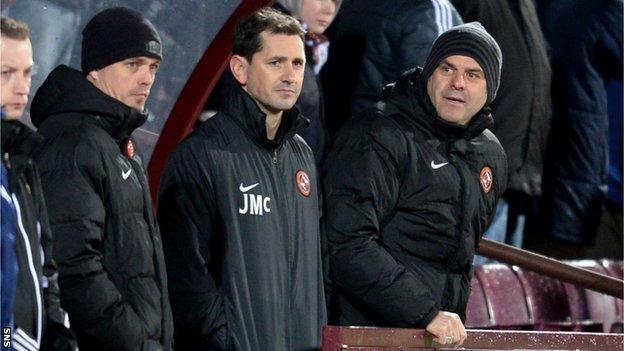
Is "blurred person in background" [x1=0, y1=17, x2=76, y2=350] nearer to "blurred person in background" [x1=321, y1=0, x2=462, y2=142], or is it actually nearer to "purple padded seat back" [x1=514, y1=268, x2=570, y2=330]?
"blurred person in background" [x1=321, y1=0, x2=462, y2=142]

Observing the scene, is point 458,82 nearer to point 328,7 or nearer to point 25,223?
point 328,7

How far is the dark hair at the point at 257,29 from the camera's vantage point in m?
5.31

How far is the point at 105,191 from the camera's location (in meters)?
4.57

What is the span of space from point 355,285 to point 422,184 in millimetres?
447

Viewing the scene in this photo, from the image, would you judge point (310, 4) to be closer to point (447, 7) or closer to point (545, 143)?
point (447, 7)

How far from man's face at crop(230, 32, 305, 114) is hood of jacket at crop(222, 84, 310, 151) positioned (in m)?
0.04

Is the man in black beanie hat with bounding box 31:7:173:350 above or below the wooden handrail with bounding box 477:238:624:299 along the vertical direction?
above

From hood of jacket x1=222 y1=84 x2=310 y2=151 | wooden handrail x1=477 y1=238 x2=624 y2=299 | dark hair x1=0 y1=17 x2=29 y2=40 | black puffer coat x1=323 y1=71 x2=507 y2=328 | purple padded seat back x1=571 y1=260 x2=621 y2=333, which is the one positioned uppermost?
dark hair x1=0 y1=17 x2=29 y2=40

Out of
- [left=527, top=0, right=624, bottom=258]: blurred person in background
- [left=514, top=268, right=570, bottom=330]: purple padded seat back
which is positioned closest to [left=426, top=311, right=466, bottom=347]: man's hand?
[left=514, top=268, right=570, bottom=330]: purple padded seat back

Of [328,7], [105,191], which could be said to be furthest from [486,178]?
[105,191]

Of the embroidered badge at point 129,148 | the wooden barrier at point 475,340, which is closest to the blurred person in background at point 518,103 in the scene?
the wooden barrier at point 475,340

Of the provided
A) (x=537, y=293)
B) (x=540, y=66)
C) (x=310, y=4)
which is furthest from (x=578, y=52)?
(x=310, y=4)

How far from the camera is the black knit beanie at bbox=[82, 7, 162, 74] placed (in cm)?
475

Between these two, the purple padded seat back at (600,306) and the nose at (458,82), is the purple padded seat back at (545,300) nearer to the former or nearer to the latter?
the purple padded seat back at (600,306)
